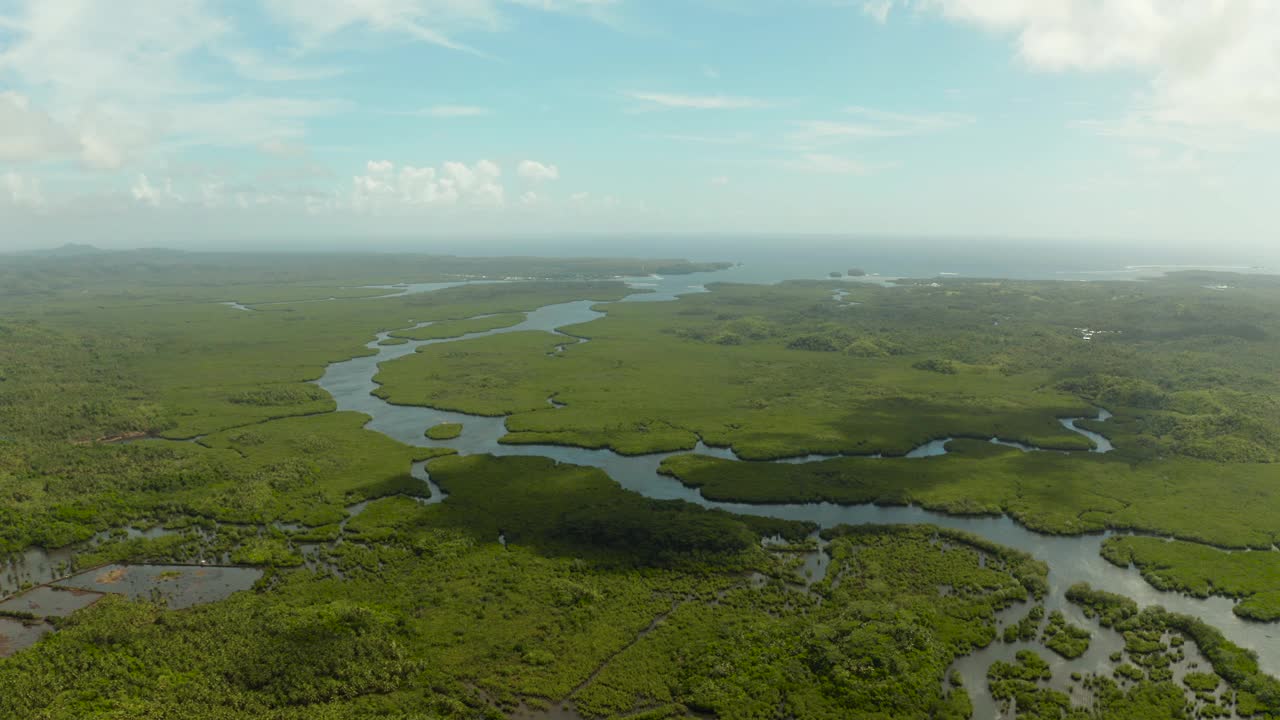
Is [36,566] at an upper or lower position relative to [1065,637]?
lower

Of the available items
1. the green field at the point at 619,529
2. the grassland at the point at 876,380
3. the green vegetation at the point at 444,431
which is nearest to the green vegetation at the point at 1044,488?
the green field at the point at 619,529

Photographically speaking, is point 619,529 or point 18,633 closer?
point 18,633

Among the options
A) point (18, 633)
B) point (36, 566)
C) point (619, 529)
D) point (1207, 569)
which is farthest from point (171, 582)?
point (1207, 569)

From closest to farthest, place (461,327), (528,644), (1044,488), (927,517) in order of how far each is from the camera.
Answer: (528,644) < (927,517) < (1044,488) < (461,327)

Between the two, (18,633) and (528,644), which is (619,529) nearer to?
(528,644)

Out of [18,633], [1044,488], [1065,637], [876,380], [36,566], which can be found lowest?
[18,633]

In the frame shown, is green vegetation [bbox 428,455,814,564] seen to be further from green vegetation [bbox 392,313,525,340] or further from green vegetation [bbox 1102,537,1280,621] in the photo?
green vegetation [bbox 392,313,525,340]
